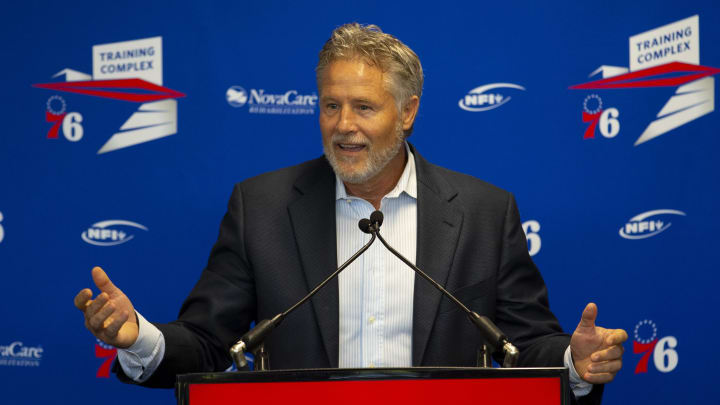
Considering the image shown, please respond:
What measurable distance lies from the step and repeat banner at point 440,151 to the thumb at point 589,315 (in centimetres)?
147

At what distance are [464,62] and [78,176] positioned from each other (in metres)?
1.58

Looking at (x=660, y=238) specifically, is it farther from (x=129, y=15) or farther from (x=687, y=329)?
(x=129, y=15)

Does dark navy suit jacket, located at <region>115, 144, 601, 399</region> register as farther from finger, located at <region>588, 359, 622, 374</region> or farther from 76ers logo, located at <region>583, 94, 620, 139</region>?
76ers logo, located at <region>583, 94, 620, 139</region>

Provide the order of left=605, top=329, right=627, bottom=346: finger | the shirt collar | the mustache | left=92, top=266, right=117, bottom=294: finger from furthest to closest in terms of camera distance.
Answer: the shirt collar, the mustache, left=92, top=266, right=117, bottom=294: finger, left=605, top=329, right=627, bottom=346: finger

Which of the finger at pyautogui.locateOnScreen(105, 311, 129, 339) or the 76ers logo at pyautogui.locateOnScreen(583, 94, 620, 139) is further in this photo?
the 76ers logo at pyautogui.locateOnScreen(583, 94, 620, 139)

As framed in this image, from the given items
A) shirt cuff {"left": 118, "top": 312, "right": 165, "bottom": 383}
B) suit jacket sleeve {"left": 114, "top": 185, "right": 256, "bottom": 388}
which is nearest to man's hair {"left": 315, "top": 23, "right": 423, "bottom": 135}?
suit jacket sleeve {"left": 114, "top": 185, "right": 256, "bottom": 388}

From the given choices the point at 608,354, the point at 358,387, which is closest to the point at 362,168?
the point at 608,354

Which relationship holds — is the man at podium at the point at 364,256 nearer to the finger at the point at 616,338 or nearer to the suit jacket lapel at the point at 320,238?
the suit jacket lapel at the point at 320,238

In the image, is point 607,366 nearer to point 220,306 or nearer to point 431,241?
point 431,241

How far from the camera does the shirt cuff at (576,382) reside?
71.8 inches

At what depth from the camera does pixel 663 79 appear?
3164mm

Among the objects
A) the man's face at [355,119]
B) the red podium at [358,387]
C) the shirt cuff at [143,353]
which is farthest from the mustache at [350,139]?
the red podium at [358,387]

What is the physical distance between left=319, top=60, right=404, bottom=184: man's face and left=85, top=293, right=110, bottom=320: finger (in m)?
0.86

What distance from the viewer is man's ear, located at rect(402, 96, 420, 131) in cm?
252
